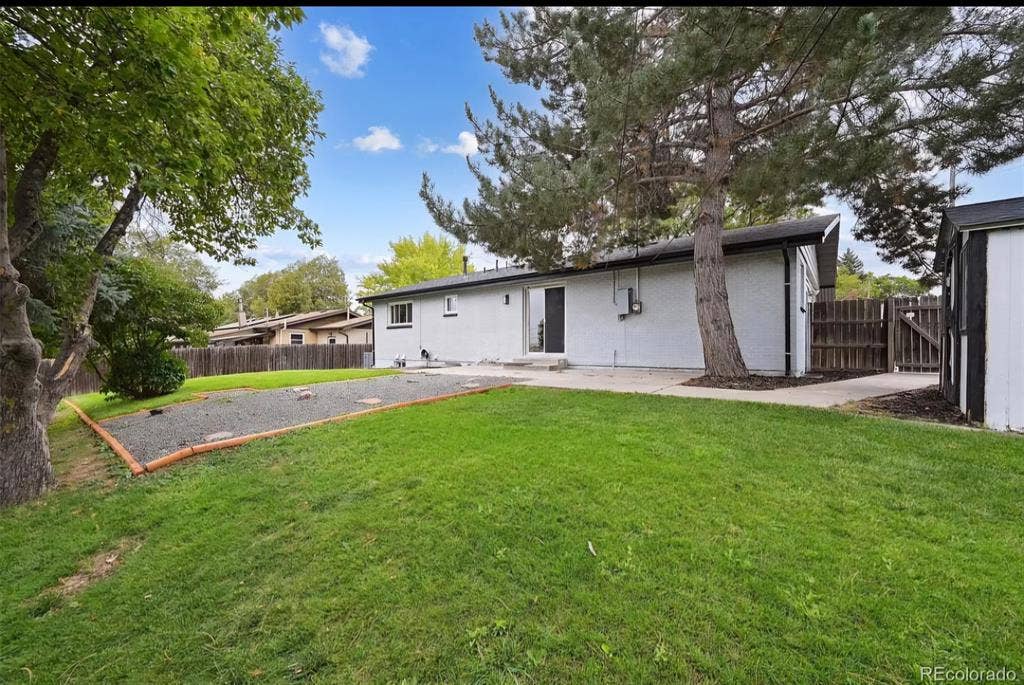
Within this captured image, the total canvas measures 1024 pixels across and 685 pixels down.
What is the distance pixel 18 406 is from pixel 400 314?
40.9 ft

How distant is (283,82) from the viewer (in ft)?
17.6

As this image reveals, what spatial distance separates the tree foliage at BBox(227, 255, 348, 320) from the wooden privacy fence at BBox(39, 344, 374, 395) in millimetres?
20441

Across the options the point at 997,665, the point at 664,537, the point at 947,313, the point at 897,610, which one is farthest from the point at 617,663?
the point at 947,313

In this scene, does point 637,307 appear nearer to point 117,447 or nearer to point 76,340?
point 117,447

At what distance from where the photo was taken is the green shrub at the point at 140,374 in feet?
28.0

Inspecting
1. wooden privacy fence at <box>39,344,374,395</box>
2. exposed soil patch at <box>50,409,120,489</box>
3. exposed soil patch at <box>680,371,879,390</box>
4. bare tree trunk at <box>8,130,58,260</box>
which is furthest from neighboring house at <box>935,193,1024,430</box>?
wooden privacy fence at <box>39,344,374,395</box>

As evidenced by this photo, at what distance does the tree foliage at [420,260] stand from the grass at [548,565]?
76.1 ft

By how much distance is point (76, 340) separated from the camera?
4574mm

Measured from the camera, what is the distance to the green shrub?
28.0 ft

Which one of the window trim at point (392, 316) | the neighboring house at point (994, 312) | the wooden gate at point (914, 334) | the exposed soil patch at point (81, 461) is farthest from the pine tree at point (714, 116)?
the window trim at point (392, 316)

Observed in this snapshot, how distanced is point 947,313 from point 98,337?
14052 millimetres

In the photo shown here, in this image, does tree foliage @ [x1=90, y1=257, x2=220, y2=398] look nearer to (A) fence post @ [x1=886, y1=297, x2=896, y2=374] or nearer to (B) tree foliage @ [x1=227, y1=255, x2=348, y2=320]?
(A) fence post @ [x1=886, y1=297, x2=896, y2=374]

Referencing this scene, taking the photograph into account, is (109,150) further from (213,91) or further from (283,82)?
(283,82)

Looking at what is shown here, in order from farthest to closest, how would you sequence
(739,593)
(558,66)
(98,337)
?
(98,337) → (558,66) → (739,593)
